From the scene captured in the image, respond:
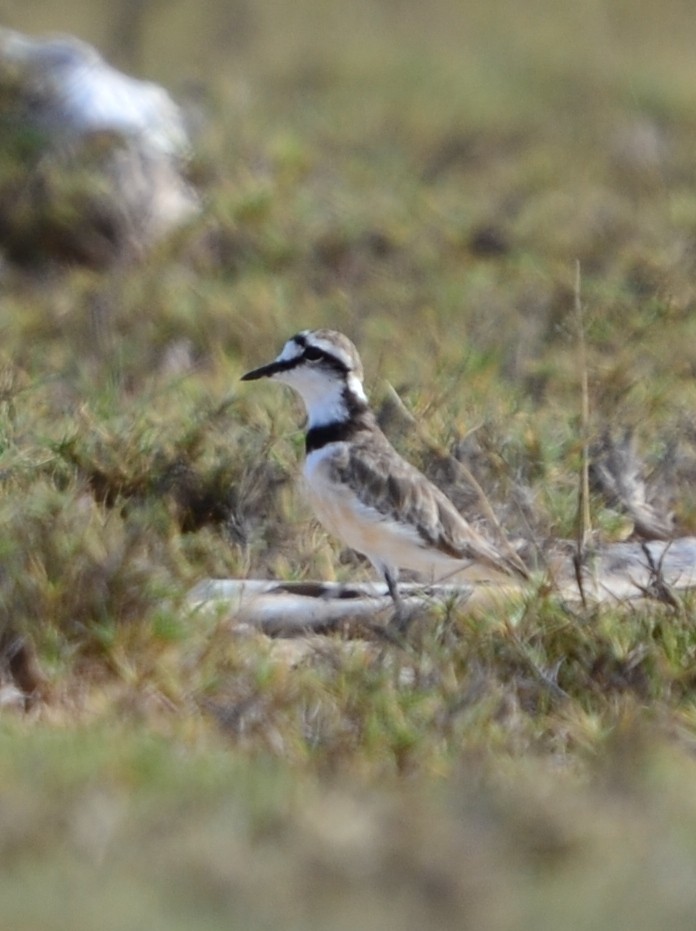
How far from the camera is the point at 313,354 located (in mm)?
6852

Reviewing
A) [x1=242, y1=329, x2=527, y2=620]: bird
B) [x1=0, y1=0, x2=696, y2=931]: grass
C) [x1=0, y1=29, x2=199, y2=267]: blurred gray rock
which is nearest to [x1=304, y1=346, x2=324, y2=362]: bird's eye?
[x1=242, y1=329, x2=527, y2=620]: bird

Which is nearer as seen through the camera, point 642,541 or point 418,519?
point 418,519

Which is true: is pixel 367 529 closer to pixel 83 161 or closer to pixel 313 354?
pixel 313 354

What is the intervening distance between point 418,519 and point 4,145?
21.4 feet

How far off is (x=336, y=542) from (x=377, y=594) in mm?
674

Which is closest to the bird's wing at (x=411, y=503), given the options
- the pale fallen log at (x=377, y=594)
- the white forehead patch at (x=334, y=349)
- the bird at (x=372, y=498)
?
the bird at (x=372, y=498)

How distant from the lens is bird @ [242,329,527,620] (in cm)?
636

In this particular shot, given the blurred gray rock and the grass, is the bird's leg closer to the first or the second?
the grass

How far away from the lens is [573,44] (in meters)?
17.5

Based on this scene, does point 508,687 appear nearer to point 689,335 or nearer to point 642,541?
point 642,541

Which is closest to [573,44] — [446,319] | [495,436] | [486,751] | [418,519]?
[446,319]

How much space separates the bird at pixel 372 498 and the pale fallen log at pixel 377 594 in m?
0.09

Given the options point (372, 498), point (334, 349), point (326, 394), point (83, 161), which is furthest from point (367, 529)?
point (83, 161)

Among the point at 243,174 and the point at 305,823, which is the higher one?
the point at 305,823
